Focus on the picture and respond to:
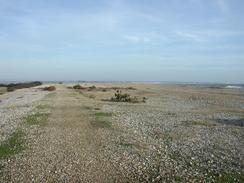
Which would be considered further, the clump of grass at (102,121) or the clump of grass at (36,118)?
the clump of grass at (36,118)

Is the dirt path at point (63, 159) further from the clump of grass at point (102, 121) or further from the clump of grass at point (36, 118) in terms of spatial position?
the clump of grass at point (36, 118)

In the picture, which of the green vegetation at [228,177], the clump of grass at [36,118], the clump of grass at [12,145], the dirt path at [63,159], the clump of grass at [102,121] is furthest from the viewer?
the clump of grass at [36,118]

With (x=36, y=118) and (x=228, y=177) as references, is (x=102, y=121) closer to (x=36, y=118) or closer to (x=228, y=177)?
(x=36, y=118)

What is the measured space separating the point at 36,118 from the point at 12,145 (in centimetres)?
1008

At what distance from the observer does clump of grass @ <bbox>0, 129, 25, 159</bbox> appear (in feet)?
52.7

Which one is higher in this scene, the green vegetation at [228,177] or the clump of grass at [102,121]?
the green vegetation at [228,177]

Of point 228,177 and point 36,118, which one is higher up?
point 228,177

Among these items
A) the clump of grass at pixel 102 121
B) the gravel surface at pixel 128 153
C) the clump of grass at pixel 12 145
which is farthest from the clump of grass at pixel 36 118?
the clump of grass at pixel 12 145

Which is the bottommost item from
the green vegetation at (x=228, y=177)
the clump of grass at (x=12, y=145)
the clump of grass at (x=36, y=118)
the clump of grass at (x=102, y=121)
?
the clump of grass at (x=12, y=145)

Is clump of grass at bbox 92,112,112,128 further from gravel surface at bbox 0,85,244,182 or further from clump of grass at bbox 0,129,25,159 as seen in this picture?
clump of grass at bbox 0,129,25,159

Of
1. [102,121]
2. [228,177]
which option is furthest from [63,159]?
[102,121]

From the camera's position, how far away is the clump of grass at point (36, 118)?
25.6 metres

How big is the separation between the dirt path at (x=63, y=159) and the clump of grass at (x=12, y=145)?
556 millimetres

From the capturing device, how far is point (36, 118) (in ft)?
90.7
